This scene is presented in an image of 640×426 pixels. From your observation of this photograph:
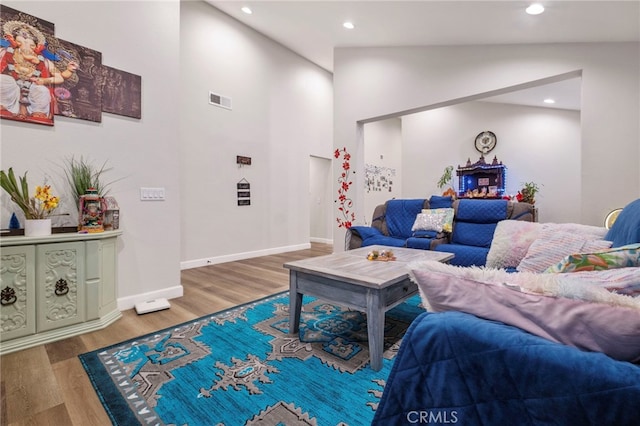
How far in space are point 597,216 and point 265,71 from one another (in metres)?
5.26

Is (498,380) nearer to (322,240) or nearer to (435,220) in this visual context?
(435,220)

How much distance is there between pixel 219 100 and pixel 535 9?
4159mm

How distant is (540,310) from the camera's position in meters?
0.69

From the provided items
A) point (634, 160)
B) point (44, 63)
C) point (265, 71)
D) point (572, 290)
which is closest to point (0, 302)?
point (44, 63)

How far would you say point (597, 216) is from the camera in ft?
9.98

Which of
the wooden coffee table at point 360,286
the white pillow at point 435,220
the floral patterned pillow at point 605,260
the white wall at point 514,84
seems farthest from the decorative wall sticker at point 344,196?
the floral patterned pillow at point 605,260

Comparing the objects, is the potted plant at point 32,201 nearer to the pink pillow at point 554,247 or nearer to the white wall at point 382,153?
the pink pillow at point 554,247

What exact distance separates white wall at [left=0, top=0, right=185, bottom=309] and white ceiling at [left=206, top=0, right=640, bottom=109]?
195 cm

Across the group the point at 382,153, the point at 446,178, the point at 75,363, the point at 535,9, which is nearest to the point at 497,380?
the point at 75,363

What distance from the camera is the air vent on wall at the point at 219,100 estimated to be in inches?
180

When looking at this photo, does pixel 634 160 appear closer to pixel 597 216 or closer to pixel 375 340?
pixel 597 216

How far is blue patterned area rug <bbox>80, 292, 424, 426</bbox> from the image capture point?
1.34 meters

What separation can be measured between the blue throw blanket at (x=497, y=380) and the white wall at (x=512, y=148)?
6.26 metres

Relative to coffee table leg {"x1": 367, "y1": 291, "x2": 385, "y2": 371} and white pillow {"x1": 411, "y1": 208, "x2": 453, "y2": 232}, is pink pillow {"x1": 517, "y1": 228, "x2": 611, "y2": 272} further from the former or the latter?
white pillow {"x1": 411, "y1": 208, "x2": 453, "y2": 232}
